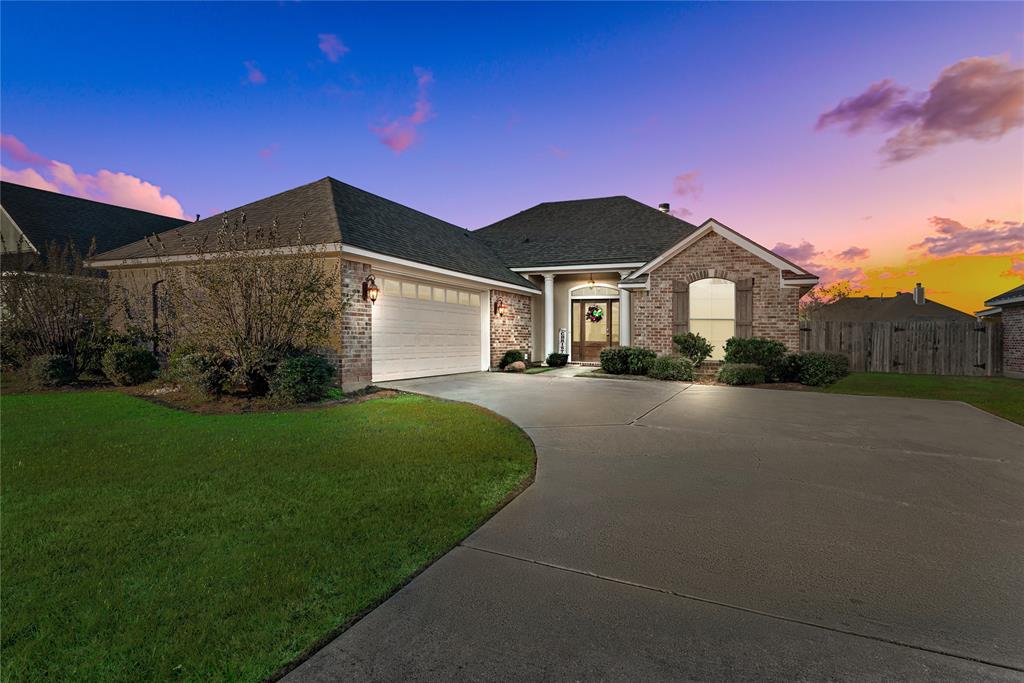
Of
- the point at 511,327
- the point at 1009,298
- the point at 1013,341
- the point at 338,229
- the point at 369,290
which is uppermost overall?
the point at 338,229

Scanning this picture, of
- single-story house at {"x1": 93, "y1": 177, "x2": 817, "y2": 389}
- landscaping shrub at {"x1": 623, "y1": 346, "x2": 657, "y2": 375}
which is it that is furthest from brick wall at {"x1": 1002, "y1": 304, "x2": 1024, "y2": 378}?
landscaping shrub at {"x1": 623, "y1": 346, "x2": 657, "y2": 375}

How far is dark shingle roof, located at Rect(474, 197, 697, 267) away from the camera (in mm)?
18203

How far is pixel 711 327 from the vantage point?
15.3m

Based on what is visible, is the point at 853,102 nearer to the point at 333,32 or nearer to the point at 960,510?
the point at 960,510

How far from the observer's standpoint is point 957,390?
1196 cm

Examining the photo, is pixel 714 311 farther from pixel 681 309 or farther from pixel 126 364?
pixel 126 364

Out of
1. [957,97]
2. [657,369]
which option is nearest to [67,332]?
[657,369]

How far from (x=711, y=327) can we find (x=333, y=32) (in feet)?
43.4

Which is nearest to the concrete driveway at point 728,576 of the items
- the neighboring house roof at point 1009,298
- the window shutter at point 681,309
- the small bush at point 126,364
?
the window shutter at point 681,309

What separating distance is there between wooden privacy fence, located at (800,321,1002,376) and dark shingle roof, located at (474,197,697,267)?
21.3ft

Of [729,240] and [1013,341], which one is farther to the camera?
[1013,341]

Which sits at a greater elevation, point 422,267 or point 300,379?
point 422,267

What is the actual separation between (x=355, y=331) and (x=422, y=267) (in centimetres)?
283

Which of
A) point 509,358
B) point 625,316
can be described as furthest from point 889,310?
point 509,358
